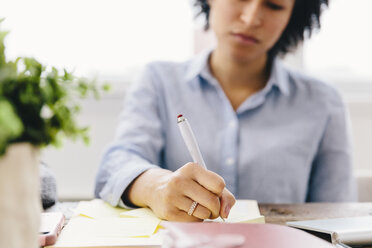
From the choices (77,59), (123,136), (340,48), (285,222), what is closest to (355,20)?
(340,48)

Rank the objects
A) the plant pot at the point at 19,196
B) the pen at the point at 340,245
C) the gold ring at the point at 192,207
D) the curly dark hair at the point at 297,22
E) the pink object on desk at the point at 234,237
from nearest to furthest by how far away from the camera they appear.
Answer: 1. the plant pot at the point at 19,196
2. the pink object on desk at the point at 234,237
3. the pen at the point at 340,245
4. the gold ring at the point at 192,207
5. the curly dark hair at the point at 297,22

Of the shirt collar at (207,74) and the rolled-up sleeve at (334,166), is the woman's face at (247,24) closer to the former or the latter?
the shirt collar at (207,74)

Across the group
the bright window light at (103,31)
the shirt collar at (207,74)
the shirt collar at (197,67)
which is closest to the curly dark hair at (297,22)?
the shirt collar at (207,74)

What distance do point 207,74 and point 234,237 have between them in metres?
0.76

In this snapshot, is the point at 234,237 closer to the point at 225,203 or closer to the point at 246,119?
the point at 225,203

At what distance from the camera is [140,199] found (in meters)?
0.76

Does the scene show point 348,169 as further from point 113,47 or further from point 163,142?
point 113,47

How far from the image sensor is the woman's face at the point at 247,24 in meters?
1.06

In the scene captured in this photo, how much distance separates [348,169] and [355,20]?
1010mm

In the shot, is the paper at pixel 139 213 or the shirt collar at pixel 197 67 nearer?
the paper at pixel 139 213

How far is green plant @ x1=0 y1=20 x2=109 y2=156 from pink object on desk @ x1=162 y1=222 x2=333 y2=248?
14cm

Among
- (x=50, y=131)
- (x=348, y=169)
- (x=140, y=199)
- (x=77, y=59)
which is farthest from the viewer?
(x=77, y=59)

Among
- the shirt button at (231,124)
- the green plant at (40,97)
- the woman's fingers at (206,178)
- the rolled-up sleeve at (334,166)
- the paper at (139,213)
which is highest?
the green plant at (40,97)

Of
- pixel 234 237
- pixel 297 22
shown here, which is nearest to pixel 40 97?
pixel 234 237
